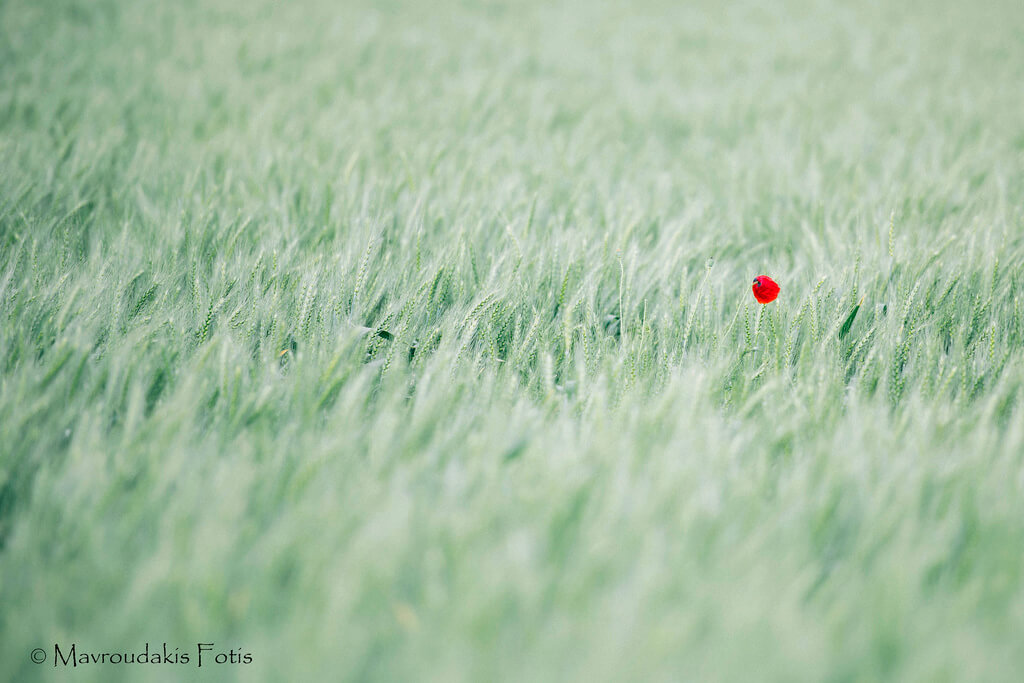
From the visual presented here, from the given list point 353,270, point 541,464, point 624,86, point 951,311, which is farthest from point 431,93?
point 541,464

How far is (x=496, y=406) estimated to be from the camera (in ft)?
2.91

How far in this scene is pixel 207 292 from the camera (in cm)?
120

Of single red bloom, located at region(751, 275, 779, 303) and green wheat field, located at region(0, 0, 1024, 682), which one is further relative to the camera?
single red bloom, located at region(751, 275, 779, 303)

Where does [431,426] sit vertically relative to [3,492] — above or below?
above

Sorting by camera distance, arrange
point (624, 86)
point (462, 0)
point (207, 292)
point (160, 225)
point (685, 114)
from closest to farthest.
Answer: point (207, 292), point (160, 225), point (685, 114), point (624, 86), point (462, 0)

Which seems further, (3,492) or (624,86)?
(624,86)

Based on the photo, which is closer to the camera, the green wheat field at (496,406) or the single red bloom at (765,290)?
the green wheat field at (496,406)

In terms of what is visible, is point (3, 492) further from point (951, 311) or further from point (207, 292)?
point (951, 311)

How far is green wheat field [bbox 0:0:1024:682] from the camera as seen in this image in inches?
22.6

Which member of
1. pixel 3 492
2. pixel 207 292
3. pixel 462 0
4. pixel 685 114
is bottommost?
pixel 3 492

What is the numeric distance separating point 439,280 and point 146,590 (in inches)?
32.9

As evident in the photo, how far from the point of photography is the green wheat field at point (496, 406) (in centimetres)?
57

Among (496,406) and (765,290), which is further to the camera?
(765,290)

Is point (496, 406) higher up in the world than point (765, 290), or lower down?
lower down
